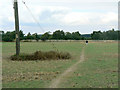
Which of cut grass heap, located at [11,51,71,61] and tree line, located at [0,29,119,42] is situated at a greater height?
tree line, located at [0,29,119,42]

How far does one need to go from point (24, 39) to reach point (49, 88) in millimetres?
107297

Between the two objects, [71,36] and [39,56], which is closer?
[39,56]

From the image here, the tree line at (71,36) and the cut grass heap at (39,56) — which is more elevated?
the tree line at (71,36)

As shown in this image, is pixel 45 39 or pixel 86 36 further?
pixel 86 36

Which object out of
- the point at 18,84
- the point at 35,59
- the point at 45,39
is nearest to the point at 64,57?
the point at 35,59

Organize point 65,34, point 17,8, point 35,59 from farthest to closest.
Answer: point 65,34 → point 17,8 → point 35,59

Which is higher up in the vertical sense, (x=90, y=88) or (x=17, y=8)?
(x=17, y=8)

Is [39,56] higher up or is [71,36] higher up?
[71,36]

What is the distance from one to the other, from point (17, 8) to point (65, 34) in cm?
10161

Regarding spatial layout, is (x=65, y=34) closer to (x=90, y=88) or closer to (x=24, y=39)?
(x=24, y=39)

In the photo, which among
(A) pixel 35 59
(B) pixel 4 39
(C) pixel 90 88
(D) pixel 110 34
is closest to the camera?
(C) pixel 90 88

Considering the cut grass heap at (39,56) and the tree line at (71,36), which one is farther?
the tree line at (71,36)

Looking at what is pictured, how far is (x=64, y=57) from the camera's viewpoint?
1780 centimetres

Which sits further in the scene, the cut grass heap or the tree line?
the tree line
